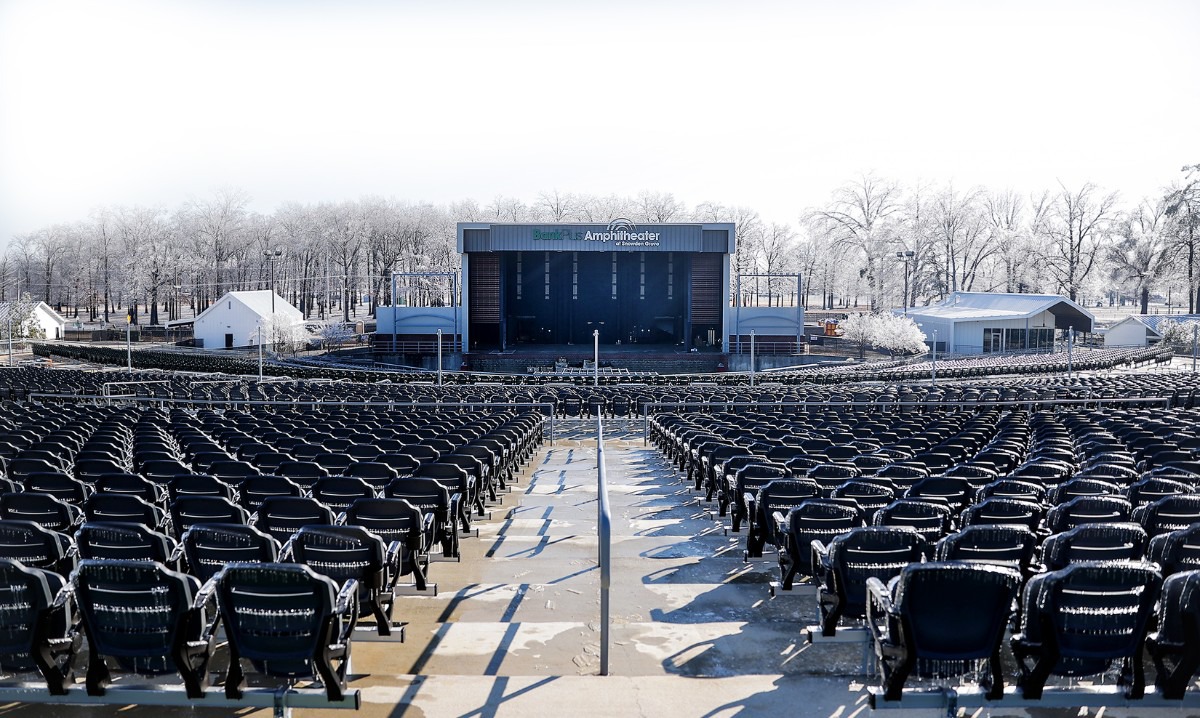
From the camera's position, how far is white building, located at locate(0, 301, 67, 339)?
234ft

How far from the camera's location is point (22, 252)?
401 ft

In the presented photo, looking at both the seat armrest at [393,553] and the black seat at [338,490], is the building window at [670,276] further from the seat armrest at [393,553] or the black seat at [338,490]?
the seat armrest at [393,553]

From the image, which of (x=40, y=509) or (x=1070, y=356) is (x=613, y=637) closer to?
(x=40, y=509)

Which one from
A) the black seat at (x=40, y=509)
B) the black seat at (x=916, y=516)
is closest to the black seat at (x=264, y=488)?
the black seat at (x=40, y=509)

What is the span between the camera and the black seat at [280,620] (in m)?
5.23

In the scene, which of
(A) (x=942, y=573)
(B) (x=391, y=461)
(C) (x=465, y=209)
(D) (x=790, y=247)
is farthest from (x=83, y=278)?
(A) (x=942, y=573)

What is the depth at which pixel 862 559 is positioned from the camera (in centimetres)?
642

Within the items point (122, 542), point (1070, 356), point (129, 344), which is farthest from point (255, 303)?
point (122, 542)

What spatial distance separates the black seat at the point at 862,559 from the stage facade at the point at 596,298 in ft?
173

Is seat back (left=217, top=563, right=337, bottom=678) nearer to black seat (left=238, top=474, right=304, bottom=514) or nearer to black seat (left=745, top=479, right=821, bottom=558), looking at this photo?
black seat (left=238, top=474, right=304, bottom=514)

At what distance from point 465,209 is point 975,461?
351 feet

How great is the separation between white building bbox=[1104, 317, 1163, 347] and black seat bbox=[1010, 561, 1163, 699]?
64.1 m

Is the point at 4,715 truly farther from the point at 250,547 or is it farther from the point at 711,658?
the point at 711,658

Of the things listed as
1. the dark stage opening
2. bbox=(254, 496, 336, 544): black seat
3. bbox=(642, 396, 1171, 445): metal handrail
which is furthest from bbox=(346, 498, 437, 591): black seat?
the dark stage opening
